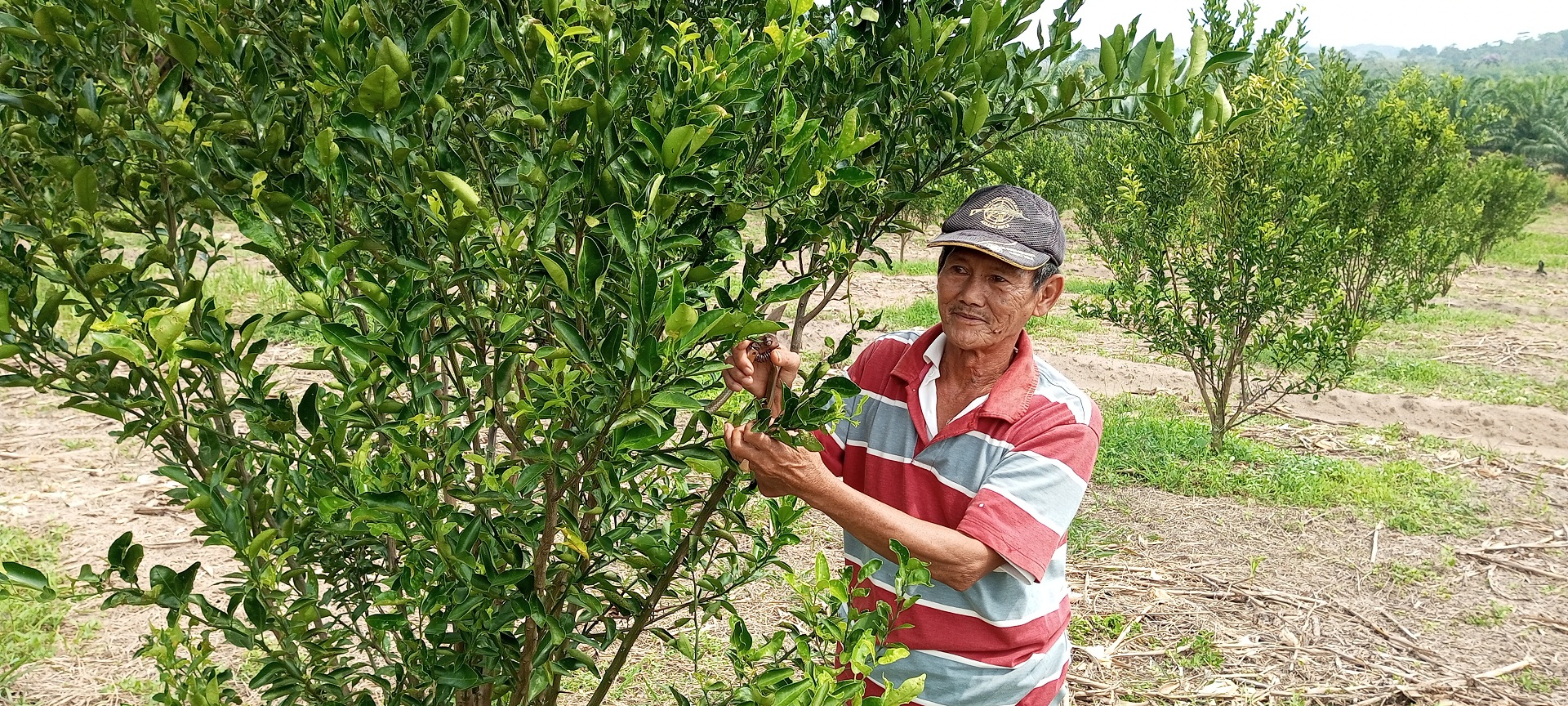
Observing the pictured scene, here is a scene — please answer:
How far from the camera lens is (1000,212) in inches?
83.4

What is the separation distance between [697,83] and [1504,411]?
940 centimetres

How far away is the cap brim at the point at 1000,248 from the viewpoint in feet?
6.70

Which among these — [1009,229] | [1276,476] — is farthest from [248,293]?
[1009,229]

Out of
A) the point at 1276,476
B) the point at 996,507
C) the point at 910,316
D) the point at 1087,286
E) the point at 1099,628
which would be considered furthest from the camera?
the point at 1087,286

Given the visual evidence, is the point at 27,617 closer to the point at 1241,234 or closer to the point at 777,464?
the point at 777,464

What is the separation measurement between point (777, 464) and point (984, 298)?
0.74 m

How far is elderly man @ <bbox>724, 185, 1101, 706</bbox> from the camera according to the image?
6.50 feet

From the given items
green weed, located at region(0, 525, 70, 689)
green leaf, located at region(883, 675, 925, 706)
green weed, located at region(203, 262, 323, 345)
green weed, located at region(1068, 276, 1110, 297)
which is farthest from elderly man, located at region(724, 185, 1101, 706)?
green weed, located at region(1068, 276, 1110, 297)

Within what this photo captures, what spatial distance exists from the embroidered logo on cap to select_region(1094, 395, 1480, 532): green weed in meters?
4.86

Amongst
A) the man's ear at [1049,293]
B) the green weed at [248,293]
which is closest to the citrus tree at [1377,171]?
the man's ear at [1049,293]

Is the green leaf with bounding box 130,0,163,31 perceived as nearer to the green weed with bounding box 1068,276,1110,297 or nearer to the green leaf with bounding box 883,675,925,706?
the green leaf with bounding box 883,675,925,706

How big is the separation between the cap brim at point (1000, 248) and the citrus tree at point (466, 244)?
11.5 inches

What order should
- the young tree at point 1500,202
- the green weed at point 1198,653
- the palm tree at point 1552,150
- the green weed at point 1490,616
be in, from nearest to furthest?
the green weed at point 1198,653 < the green weed at point 1490,616 < the young tree at point 1500,202 < the palm tree at point 1552,150

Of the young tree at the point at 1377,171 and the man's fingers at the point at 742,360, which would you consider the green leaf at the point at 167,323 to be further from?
the young tree at the point at 1377,171
